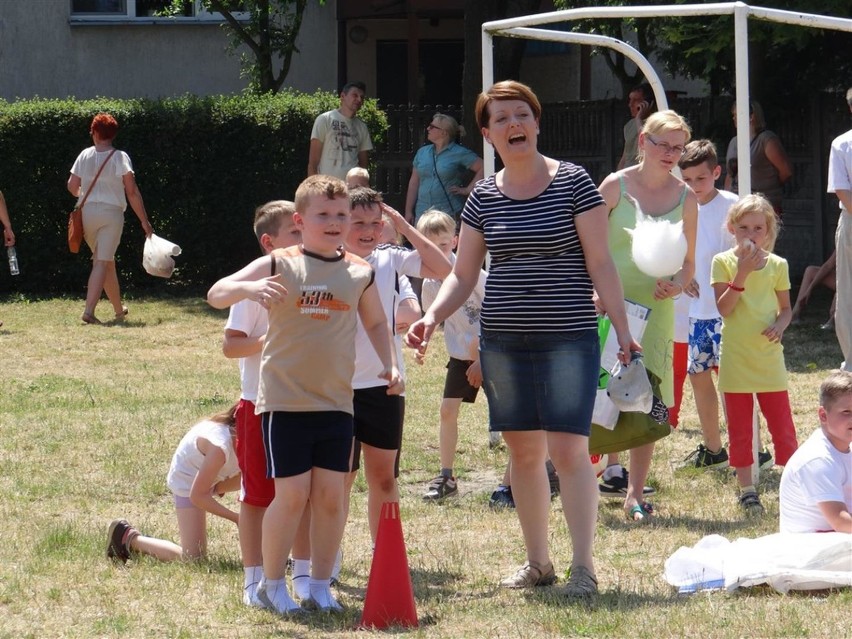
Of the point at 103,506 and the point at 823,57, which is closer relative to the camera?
the point at 103,506

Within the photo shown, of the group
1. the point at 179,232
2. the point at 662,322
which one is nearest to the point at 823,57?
the point at 179,232

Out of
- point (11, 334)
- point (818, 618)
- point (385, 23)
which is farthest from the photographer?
point (385, 23)

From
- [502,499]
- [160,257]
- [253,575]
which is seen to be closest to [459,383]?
[502,499]

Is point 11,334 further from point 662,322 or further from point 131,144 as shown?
point 662,322

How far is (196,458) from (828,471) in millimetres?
2657

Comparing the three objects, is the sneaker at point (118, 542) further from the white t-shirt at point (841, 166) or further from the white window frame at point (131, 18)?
the white window frame at point (131, 18)

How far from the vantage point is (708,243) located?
25.4 ft

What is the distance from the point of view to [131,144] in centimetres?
1598

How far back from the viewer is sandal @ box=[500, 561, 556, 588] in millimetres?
5422

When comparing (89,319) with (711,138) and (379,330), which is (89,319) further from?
(379,330)

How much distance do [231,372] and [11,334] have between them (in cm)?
301

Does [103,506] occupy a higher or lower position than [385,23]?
lower

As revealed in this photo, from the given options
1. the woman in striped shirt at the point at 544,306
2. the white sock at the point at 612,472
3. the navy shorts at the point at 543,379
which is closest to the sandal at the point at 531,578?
the woman in striped shirt at the point at 544,306

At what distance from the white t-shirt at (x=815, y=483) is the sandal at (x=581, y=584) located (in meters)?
0.91
